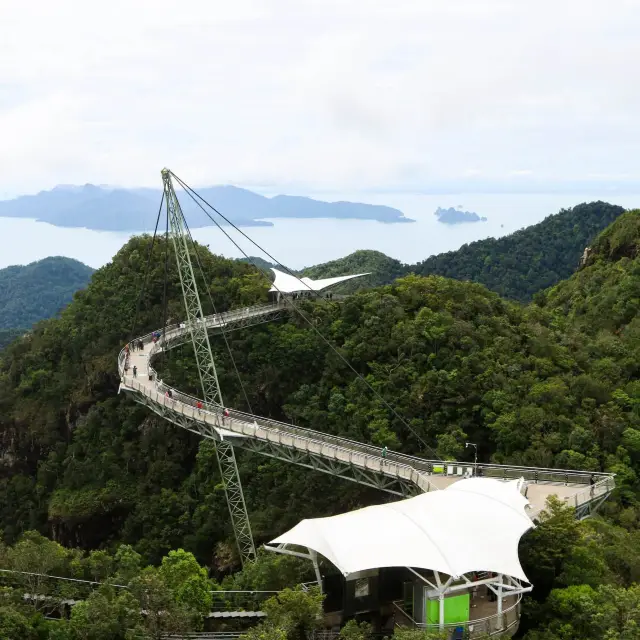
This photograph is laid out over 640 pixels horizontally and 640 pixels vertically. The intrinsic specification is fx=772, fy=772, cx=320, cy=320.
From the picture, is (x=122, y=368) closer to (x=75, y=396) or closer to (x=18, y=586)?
(x=75, y=396)

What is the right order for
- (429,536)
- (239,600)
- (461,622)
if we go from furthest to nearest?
(239,600) → (429,536) → (461,622)

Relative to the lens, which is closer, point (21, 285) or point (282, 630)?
point (282, 630)

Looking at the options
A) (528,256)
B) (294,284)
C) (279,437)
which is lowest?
(279,437)

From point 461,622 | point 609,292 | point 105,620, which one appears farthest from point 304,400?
point 105,620

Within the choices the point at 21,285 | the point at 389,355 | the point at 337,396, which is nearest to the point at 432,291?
the point at 389,355

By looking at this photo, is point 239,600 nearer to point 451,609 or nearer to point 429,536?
point 429,536

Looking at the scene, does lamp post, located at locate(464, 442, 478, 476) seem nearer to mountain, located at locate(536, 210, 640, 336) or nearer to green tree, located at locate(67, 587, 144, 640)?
mountain, located at locate(536, 210, 640, 336)

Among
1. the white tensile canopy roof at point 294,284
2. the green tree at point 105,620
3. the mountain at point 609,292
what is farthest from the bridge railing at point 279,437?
the mountain at point 609,292
